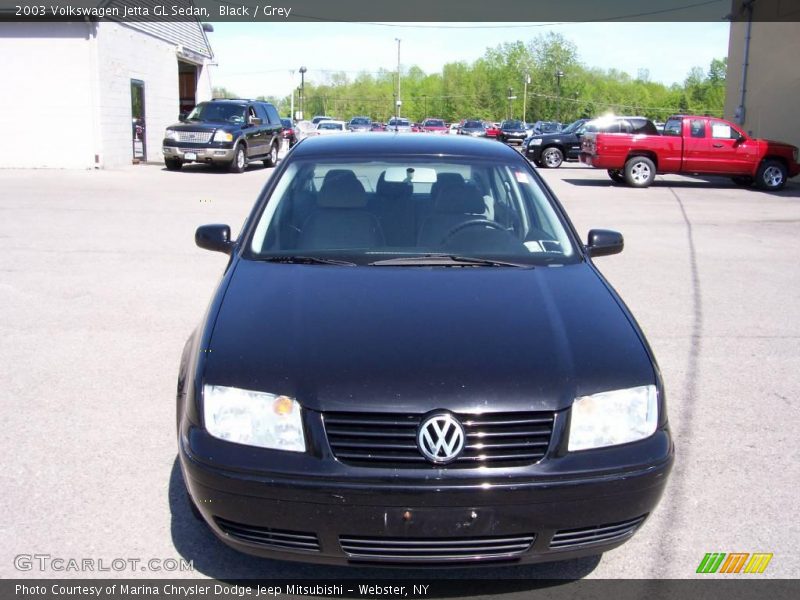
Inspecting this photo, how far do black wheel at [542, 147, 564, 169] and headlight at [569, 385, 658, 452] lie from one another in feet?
88.5

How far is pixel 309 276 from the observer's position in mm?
3627

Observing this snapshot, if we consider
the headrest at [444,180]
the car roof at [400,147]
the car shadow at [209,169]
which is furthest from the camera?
the car shadow at [209,169]

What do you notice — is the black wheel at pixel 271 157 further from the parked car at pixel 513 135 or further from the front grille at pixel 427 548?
the front grille at pixel 427 548

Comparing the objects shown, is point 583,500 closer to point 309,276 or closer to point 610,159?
point 309,276

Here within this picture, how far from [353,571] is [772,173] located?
2075cm

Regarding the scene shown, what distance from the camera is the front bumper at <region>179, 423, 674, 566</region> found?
2.62 metres

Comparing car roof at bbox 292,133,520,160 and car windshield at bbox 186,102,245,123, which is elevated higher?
car windshield at bbox 186,102,245,123

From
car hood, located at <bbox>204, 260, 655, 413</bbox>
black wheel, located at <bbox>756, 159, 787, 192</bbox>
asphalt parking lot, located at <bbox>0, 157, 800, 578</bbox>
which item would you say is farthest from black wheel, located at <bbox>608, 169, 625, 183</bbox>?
car hood, located at <bbox>204, 260, 655, 413</bbox>

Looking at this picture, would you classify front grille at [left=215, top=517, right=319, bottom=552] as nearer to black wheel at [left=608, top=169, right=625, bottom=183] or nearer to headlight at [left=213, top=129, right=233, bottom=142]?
black wheel at [left=608, top=169, right=625, bottom=183]

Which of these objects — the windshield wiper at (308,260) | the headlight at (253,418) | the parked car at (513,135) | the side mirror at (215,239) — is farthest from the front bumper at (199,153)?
the parked car at (513,135)

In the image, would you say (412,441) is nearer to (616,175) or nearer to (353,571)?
(353,571)

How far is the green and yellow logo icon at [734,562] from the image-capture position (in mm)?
3215

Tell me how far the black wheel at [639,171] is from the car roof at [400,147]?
55.6 ft

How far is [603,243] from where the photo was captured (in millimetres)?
4383
